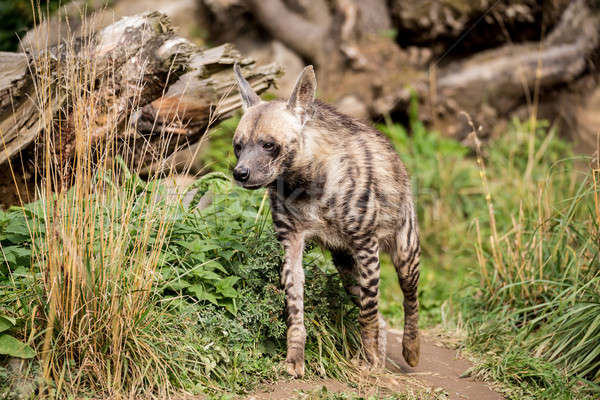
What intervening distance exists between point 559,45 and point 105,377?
27.5 feet

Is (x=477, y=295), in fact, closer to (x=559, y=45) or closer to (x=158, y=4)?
(x=559, y=45)

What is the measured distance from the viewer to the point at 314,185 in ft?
13.2

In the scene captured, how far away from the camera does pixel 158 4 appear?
10719 mm

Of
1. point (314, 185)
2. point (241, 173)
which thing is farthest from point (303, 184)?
point (241, 173)

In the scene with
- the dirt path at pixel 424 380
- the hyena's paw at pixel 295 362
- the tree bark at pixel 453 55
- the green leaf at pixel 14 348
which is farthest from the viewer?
the tree bark at pixel 453 55

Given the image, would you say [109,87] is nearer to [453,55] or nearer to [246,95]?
[246,95]

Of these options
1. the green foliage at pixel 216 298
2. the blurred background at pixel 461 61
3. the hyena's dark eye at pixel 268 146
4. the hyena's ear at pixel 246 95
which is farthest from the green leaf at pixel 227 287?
the blurred background at pixel 461 61

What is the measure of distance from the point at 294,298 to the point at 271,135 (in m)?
1.05

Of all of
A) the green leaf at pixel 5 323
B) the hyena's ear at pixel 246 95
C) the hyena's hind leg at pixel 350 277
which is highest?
the hyena's ear at pixel 246 95

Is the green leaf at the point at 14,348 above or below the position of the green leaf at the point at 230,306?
above

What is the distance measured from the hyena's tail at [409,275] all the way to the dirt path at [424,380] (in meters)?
0.16

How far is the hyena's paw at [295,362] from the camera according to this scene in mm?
3783

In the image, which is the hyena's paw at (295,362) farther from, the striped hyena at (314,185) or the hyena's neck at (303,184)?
the hyena's neck at (303,184)

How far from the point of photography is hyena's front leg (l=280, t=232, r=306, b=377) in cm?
383
